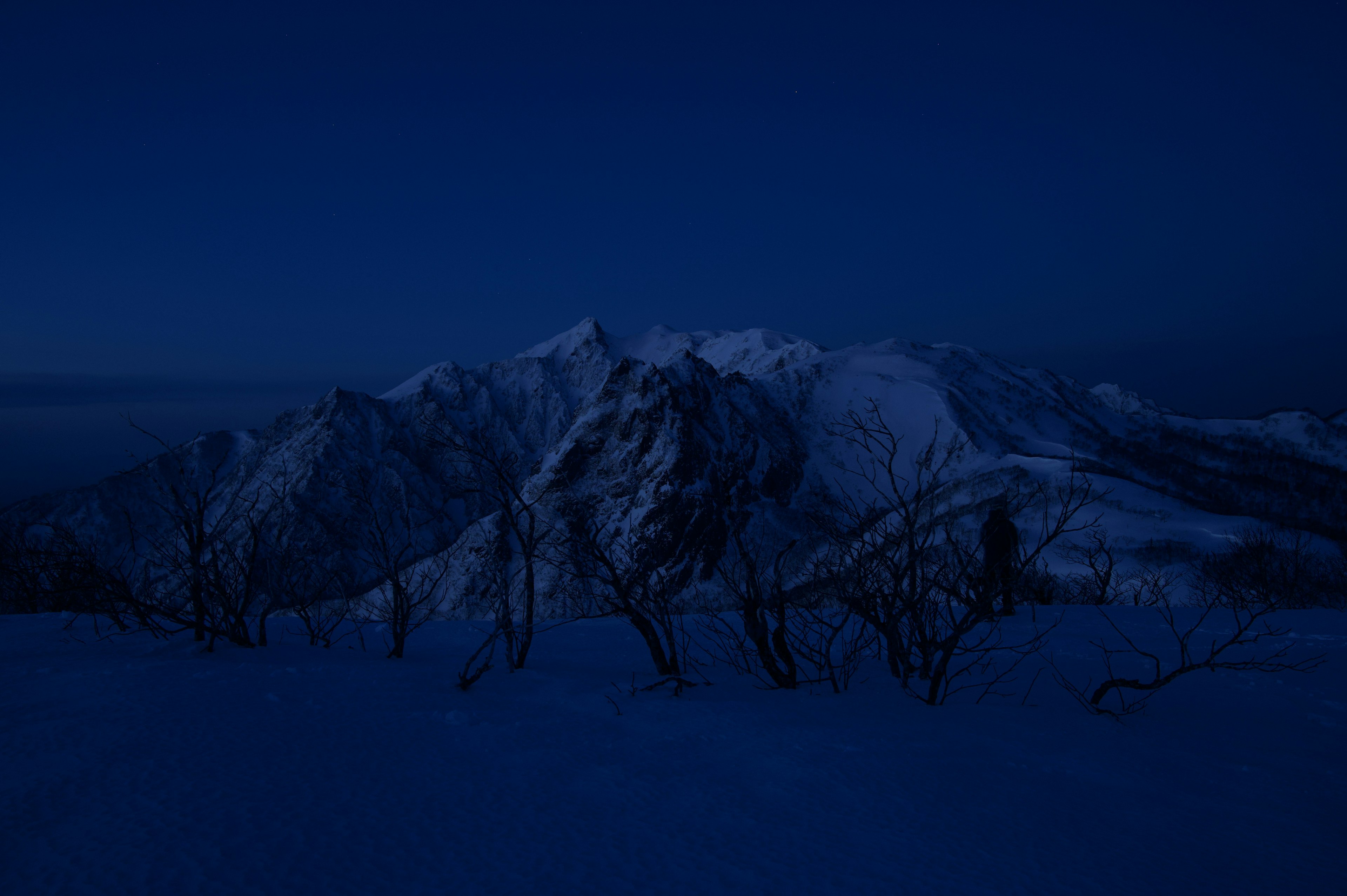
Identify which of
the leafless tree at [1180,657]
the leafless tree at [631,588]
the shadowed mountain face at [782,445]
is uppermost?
the leafless tree at [631,588]

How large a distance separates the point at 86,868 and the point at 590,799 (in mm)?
1776

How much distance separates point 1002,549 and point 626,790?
7667mm

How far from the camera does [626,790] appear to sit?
3.09 metres

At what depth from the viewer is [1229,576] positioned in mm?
20016

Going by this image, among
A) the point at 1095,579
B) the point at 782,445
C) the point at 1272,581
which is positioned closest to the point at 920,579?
the point at 1095,579

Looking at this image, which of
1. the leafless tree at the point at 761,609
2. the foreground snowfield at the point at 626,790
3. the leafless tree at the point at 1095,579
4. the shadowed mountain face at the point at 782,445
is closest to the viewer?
the foreground snowfield at the point at 626,790

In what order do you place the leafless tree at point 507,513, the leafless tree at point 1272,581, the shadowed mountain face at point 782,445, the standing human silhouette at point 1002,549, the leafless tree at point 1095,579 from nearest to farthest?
the leafless tree at point 507,513
the standing human silhouette at point 1002,549
the leafless tree at point 1095,579
the leafless tree at point 1272,581
the shadowed mountain face at point 782,445

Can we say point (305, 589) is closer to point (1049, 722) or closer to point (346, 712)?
point (346, 712)

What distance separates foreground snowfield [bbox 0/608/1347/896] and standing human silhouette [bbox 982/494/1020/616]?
1195 mm

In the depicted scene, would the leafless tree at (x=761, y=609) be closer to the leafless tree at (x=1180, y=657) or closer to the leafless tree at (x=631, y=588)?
the leafless tree at (x=631, y=588)

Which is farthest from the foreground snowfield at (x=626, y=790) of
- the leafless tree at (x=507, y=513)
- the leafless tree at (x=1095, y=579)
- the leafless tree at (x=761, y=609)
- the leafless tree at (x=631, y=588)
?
the leafless tree at (x=1095, y=579)

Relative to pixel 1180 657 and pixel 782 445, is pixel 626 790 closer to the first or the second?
pixel 1180 657

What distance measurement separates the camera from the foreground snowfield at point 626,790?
236 cm

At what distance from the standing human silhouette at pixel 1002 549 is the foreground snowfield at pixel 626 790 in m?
1.20
